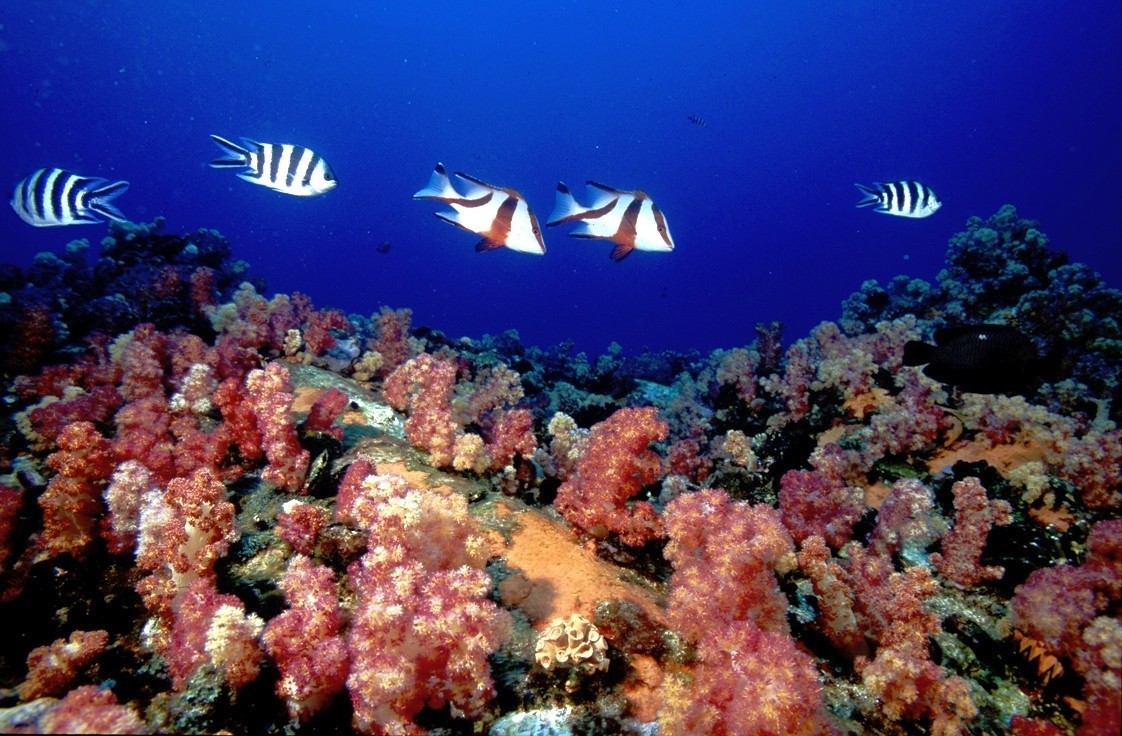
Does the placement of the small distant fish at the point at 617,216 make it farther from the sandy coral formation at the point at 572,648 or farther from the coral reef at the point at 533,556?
the sandy coral formation at the point at 572,648

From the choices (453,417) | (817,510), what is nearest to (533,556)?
(453,417)

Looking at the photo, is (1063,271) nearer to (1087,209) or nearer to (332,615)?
(332,615)

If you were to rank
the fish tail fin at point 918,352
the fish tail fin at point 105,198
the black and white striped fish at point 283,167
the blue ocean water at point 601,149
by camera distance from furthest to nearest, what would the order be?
the blue ocean water at point 601,149 → the fish tail fin at point 105,198 → the black and white striped fish at point 283,167 → the fish tail fin at point 918,352

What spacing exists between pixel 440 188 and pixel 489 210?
408mm

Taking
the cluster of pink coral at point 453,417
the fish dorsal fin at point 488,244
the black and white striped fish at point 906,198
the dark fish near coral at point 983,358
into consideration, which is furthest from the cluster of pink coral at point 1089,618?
the black and white striped fish at point 906,198

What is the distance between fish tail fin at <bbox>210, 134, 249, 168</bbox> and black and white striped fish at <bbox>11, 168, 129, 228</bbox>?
3.79 ft

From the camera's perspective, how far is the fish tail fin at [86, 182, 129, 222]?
4926 mm

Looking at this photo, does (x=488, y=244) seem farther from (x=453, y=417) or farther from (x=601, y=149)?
(x=601, y=149)

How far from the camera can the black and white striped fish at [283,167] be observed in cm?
473

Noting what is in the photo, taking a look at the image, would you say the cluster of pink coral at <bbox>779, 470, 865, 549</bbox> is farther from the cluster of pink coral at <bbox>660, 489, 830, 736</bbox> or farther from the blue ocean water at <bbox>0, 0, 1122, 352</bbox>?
the blue ocean water at <bbox>0, 0, 1122, 352</bbox>

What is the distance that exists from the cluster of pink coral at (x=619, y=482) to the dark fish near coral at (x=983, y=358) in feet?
6.13

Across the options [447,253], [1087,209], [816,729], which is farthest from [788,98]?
[816,729]

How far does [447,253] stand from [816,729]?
149484 millimetres

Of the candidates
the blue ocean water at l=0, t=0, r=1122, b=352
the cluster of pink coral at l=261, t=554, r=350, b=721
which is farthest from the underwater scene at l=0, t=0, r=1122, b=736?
the blue ocean water at l=0, t=0, r=1122, b=352
